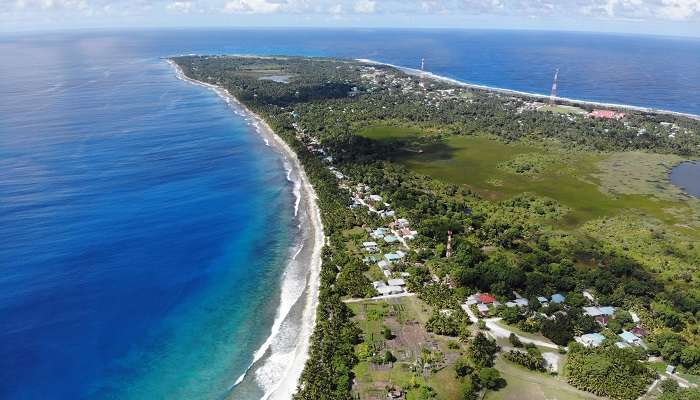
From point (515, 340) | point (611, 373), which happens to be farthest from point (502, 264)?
point (611, 373)

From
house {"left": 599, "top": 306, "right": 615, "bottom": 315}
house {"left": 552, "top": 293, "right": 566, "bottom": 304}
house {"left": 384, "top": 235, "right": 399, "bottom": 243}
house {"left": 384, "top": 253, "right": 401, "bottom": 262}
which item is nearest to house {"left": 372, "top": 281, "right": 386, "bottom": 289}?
house {"left": 384, "top": 253, "right": 401, "bottom": 262}

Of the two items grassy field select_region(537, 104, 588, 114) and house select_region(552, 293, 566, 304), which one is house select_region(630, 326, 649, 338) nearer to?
house select_region(552, 293, 566, 304)

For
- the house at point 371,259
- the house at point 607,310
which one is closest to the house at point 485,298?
the house at point 607,310

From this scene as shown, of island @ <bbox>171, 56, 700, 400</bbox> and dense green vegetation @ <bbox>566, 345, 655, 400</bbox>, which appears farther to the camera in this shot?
island @ <bbox>171, 56, 700, 400</bbox>

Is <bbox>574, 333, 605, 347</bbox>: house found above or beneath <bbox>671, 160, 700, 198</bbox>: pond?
beneath

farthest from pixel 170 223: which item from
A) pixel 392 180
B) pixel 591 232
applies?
pixel 591 232

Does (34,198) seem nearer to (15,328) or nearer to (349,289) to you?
(15,328)

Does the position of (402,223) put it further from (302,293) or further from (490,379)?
(490,379)
